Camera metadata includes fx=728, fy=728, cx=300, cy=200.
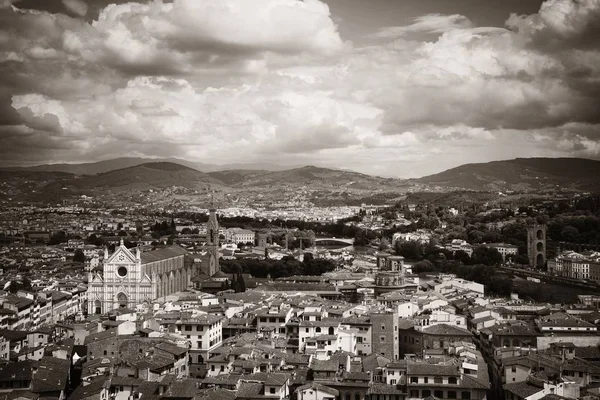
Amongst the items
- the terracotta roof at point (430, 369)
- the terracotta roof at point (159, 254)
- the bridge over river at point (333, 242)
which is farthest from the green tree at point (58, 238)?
the terracotta roof at point (430, 369)

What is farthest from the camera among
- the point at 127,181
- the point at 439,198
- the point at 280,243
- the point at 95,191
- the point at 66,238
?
the point at 127,181

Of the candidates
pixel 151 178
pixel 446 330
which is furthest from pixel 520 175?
pixel 446 330

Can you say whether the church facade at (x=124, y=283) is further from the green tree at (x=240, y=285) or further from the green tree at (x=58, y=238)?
the green tree at (x=58, y=238)

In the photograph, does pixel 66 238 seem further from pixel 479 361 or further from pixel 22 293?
pixel 479 361

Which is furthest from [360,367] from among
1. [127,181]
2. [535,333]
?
[127,181]

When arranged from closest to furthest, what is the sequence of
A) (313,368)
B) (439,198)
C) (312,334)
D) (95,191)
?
(313,368) → (312,334) → (95,191) → (439,198)

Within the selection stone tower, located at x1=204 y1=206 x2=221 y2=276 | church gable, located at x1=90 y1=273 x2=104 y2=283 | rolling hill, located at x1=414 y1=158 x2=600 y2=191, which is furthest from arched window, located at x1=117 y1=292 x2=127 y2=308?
rolling hill, located at x1=414 y1=158 x2=600 y2=191

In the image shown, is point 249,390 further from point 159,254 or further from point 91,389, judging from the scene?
point 159,254
